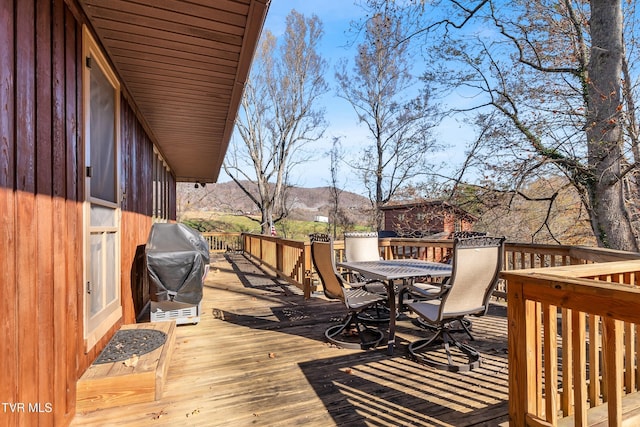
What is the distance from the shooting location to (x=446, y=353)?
2945 mm

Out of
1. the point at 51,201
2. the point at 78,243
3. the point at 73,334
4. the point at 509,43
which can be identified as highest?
the point at 509,43

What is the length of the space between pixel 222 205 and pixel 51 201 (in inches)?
650

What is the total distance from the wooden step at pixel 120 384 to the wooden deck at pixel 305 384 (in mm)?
58

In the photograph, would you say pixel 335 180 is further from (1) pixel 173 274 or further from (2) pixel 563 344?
(2) pixel 563 344

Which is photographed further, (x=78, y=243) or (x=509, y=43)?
(x=509, y=43)

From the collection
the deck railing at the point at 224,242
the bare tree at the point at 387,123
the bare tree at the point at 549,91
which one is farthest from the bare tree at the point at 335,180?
the bare tree at the point at 549,91

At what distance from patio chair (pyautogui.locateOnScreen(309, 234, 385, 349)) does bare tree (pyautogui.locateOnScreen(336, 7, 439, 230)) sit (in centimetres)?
956

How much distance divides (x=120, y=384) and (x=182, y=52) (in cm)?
255

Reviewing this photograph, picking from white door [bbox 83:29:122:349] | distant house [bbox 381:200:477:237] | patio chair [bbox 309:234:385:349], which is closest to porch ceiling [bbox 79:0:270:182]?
white door [bbox 83:29:122:349]

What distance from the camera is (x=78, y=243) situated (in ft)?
7.09

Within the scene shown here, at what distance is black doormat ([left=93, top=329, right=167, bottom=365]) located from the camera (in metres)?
2.49

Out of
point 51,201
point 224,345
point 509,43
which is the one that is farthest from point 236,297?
point 509,43

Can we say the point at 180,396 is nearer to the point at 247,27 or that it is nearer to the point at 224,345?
the point at 224,345

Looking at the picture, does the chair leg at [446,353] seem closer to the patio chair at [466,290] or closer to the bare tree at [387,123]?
the patio chair at [466,290]
